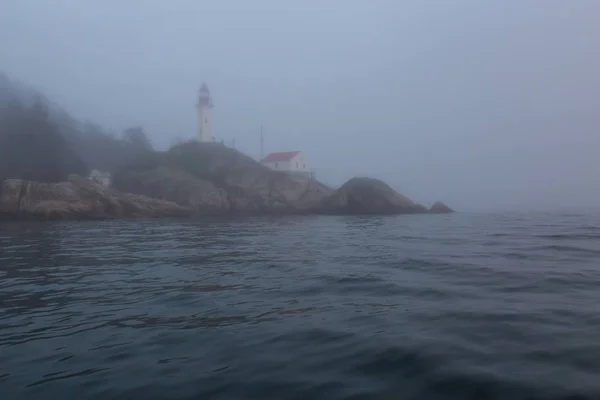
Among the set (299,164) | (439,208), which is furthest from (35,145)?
(439,208)

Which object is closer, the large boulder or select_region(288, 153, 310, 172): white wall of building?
the large boulder

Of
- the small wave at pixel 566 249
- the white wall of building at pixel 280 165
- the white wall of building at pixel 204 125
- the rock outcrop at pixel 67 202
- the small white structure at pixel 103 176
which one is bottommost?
the small wave at pixel 566 249

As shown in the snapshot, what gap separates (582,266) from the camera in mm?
12008

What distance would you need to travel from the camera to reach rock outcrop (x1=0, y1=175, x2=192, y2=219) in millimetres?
41656

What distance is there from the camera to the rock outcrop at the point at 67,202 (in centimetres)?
4166

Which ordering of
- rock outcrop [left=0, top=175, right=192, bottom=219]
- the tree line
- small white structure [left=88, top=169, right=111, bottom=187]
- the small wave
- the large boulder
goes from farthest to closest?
small white structure [left=88, top=169, right=111, bottom=187]
the large boulder
the tree line
rock outcrop [left=0, top=175, right=192, bottom=219]
the small wave

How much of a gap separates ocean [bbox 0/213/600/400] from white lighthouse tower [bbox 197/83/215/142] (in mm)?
67850

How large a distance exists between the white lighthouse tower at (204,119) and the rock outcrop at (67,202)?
3266 cm

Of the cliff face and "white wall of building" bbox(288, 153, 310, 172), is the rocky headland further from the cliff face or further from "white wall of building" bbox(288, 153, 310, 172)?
"white wall of building" bbox(288, 153, 310, 172)

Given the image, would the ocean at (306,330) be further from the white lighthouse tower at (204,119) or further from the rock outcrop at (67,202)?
the white lighthouse tower at (204,119)

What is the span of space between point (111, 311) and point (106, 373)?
3175mm

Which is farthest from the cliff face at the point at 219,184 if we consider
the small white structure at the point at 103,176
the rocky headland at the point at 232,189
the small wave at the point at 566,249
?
the small wave at the point at 566,249

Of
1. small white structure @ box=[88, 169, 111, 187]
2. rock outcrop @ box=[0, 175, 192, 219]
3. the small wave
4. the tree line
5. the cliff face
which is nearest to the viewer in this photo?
the small wave

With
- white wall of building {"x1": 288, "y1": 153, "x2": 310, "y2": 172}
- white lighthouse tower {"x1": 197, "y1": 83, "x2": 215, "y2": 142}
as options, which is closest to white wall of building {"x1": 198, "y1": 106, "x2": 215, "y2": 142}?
white lighthouse tower {"x1": 197, "y1": 83, "x2": 215, "y2": 142}
